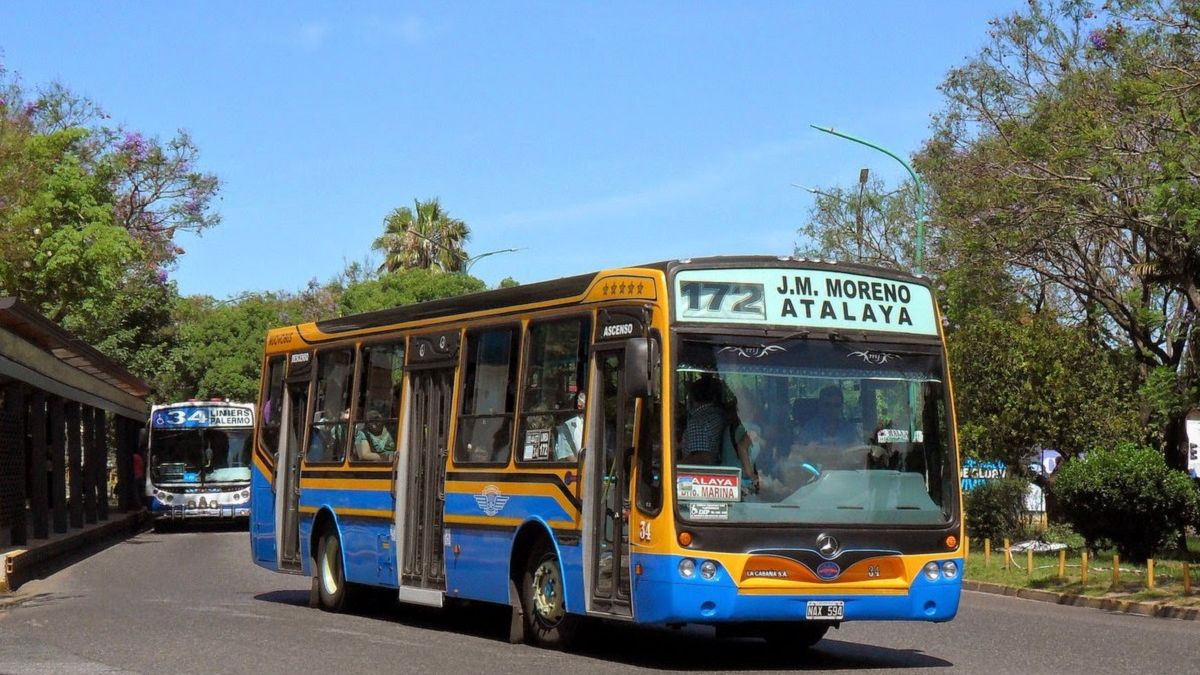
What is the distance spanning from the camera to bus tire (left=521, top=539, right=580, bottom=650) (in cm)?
1318

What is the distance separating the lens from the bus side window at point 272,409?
19.2 m

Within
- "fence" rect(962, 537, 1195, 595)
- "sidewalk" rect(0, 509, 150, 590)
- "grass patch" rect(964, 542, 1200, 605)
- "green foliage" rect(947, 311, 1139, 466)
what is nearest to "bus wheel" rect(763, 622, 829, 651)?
"fence" rect(962, 537, 1195, 595)

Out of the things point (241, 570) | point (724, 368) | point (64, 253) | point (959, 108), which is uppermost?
point (959, 108)

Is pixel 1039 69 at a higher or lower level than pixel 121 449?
higher

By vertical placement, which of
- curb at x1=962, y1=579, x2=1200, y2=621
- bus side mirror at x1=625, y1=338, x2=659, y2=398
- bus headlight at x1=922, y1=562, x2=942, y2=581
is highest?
bus side mirror at x1=625, y1=338, x2=659, y2=398

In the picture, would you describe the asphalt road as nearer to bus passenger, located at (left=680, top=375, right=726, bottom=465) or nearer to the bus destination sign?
bus passenger, located at (left=680, top=375, right=726, bottom=465)

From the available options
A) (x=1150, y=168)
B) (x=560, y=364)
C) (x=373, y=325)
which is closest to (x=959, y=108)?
(x=1150, y=168)

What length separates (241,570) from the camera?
2523 cm

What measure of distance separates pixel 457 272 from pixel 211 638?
53795 mm

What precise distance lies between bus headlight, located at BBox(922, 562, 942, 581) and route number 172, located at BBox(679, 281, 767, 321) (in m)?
2.09

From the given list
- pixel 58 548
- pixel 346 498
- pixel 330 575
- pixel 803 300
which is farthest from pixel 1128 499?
Answer: pixel 58 548

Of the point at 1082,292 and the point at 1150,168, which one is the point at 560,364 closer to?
the point at 1150,168

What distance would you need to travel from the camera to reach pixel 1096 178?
26.1m

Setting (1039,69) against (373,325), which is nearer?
(373,325)
